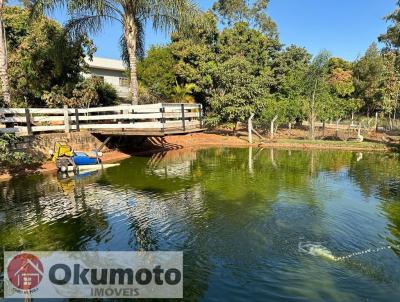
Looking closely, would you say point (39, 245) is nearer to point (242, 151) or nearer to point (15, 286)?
point (15, 286)

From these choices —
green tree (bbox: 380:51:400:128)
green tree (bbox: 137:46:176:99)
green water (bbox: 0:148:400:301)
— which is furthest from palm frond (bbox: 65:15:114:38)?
green tree (bbox: 380:51:400:128)

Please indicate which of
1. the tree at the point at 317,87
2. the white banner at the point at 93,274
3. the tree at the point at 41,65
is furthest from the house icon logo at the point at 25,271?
the tree at the point at 317,87

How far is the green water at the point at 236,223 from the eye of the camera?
6547 millimetres

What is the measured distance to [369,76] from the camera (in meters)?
39.4

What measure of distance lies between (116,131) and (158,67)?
1582 centimetres

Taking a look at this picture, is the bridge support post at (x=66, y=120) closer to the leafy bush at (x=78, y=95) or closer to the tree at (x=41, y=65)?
the tree at (x=41, y=65)

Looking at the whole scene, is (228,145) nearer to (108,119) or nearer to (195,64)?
(195,64)

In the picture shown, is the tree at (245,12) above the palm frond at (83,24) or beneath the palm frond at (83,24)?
above

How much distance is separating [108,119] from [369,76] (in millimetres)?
31295

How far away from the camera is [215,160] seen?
20.3 metres

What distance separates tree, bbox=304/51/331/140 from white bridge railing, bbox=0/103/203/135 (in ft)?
40.6

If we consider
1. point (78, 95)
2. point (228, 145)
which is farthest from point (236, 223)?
point (228, 145)

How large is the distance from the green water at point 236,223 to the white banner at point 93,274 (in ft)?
1.08

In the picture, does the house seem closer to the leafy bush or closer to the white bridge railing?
the leafy bush
